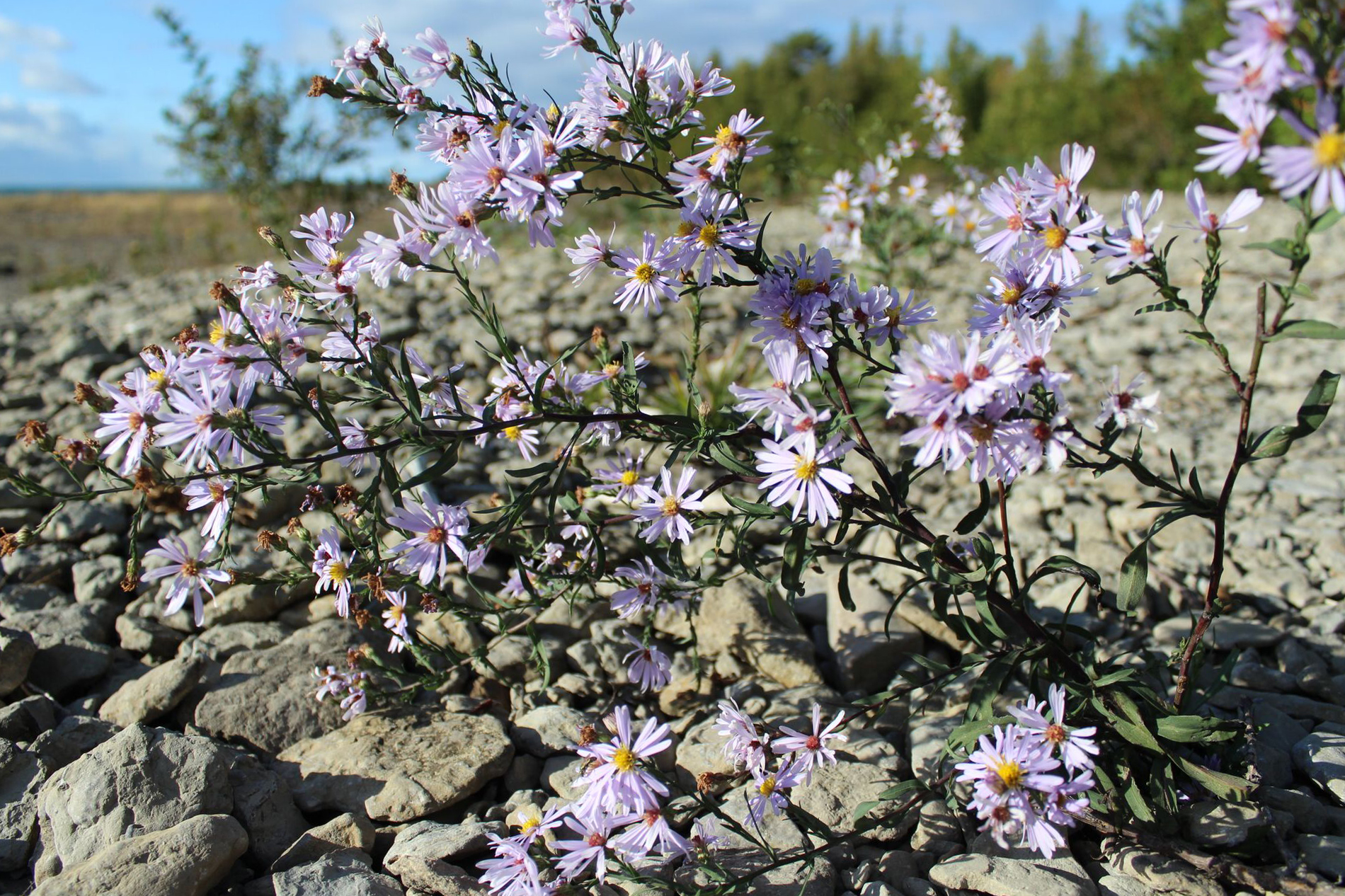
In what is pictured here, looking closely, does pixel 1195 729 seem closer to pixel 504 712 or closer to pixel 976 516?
pixel 976 516

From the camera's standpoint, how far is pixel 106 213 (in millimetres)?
32812

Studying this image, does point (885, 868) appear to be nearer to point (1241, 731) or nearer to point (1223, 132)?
point (1241, 731)

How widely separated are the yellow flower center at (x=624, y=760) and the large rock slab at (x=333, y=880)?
525mm

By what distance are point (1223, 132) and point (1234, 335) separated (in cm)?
429

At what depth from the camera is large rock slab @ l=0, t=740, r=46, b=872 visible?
71.2 inches

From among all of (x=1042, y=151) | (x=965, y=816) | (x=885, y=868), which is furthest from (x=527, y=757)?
(x=1042, y=151)

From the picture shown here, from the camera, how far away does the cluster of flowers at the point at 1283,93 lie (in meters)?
1.05

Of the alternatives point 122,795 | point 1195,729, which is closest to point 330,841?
point 122,795

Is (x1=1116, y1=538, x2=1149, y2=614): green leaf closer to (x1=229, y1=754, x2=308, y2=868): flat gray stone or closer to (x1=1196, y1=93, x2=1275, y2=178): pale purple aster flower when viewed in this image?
(x1=1196, y1=93, x2=1275, y2=178): pale purple aster flower

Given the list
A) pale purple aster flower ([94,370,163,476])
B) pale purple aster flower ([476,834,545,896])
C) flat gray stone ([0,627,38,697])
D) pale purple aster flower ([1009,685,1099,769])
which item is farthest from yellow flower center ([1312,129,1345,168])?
flat gray stone ([0,627,38,697])

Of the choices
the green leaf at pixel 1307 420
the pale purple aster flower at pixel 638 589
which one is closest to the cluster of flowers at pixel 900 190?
the pale purple aster flower at pixel 638 589

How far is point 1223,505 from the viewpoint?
4.86ft

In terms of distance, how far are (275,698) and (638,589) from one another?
1.00 metres

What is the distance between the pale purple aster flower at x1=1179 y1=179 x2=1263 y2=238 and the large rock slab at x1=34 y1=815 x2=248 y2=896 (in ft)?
6.48
